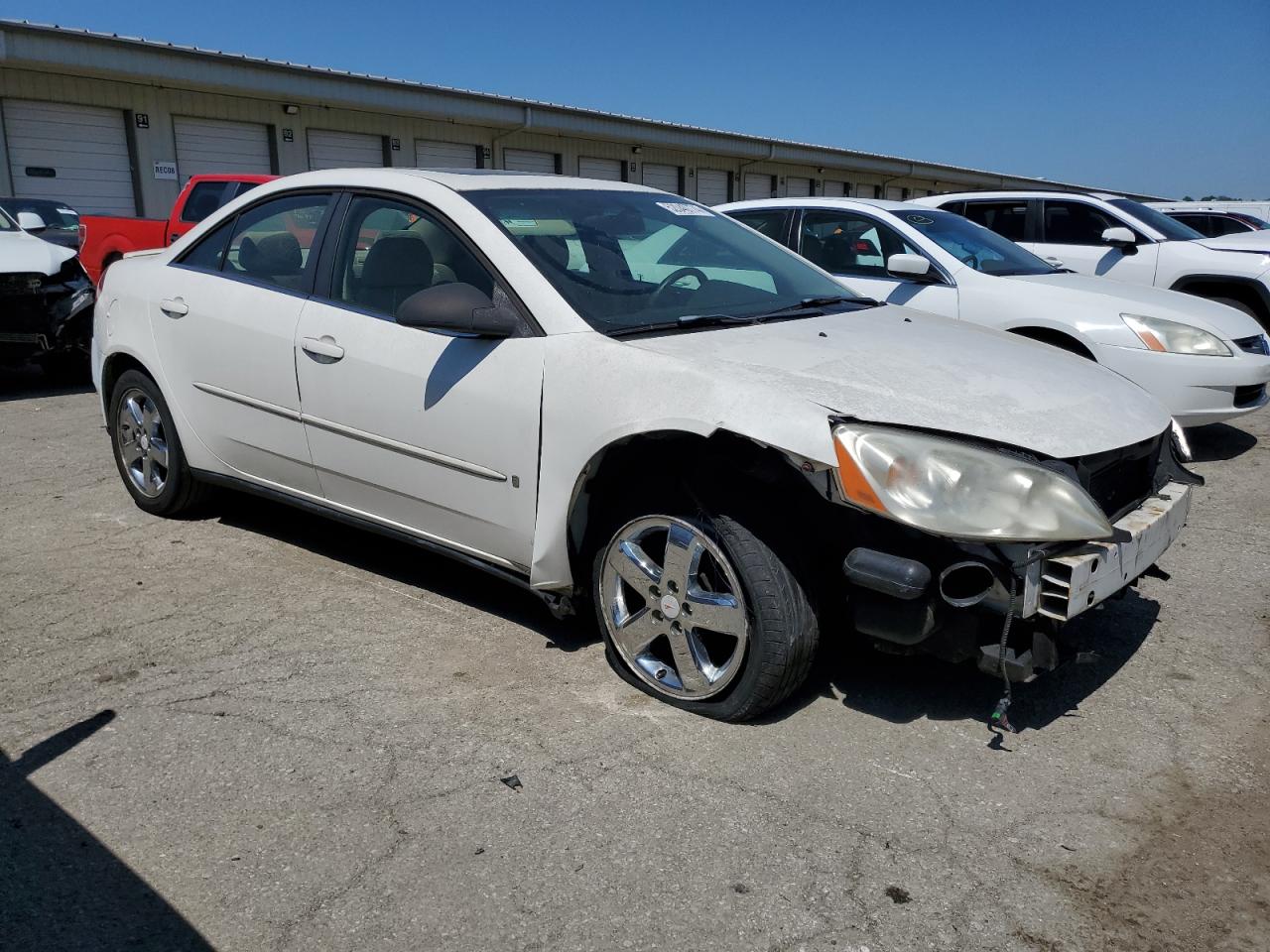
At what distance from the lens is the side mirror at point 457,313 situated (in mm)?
3375

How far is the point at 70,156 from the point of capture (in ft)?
56.3

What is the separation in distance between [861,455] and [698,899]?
1.18m

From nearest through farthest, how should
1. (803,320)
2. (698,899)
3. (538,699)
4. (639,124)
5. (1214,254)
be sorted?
1. (698,899)
2. (538,699)
3. (803,320)
4. (1214,254)
5. (639,124)

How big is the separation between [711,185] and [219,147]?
15205 mm

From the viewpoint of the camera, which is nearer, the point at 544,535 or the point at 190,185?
the point at 544,535

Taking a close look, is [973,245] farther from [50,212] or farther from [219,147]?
[219,147]

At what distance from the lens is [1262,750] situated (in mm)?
3062

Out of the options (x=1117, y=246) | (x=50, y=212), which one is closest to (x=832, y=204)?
(x=1117, y=246)

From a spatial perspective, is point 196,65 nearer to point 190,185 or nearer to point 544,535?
point 190,185

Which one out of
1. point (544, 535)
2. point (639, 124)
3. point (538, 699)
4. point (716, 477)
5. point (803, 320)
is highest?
point (639, 124)

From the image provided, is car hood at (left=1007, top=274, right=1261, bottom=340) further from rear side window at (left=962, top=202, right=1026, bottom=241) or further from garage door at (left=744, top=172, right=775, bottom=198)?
garage door at (left=744, top=172, right=775, bottom=198)

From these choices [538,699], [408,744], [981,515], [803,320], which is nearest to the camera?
[981,515]

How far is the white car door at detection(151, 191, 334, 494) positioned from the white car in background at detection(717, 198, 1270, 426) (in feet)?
12.4

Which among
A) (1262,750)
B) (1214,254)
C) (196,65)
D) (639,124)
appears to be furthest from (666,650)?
(639,124)
